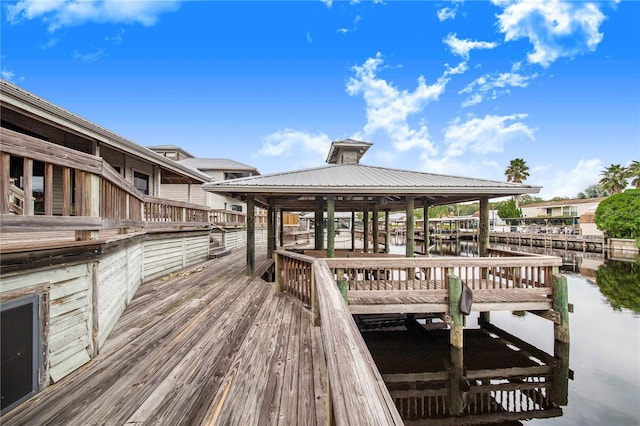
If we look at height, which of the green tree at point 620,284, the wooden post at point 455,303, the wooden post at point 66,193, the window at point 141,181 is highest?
the window at point 141,181

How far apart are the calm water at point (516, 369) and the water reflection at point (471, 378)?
19 millimetres

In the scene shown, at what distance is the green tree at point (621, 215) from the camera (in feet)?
79.4

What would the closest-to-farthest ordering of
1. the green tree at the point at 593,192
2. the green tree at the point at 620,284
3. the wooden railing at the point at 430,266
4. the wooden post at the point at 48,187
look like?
the wooden post at the point at 48,187
the wooden railing at the point at 430,266
the green tree at the point at 620,284
the green tree at the point at 593,192

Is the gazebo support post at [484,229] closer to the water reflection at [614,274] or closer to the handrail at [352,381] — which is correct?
the handrail at [352,381]

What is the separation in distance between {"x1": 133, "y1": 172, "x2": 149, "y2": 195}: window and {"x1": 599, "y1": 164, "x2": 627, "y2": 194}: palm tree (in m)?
58.3

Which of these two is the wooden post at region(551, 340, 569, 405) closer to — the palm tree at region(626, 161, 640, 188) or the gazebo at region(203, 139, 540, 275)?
the gazebo at region(203, 139, 540, 275)

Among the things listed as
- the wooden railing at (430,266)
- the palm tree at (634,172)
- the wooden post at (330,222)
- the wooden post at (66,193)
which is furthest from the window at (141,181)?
the palm tree at (634,172)

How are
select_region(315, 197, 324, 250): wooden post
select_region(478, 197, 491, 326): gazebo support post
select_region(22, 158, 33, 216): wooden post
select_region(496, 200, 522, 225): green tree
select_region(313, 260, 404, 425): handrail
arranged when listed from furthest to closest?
select_region(496, 200, 522, 225): green tree < select_region(315, 197, 324, 250): wooden post < select_region(478, 197, 491, 326): gazebo support post < select_region(22, 158, 33, 216): wooden post < select_region(313, 260, 404, 425): handrail

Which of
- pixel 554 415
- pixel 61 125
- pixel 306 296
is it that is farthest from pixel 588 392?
pixel 61 125

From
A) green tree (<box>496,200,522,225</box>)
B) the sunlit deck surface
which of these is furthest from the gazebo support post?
green tree (<box>496,200,522,225</box>)

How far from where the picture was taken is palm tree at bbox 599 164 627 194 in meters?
38.5

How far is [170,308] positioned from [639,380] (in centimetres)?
1082

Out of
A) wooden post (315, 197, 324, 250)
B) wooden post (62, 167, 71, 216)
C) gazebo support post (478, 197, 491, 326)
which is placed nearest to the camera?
wooden post (62, 167, 71, 216)

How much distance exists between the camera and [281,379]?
3.02m
